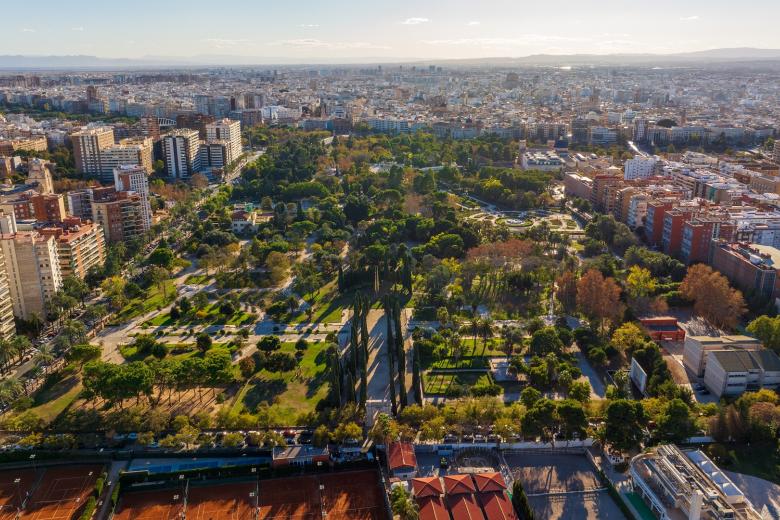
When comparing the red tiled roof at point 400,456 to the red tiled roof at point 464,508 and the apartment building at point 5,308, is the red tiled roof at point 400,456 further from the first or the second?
the apartment building at point 5,308

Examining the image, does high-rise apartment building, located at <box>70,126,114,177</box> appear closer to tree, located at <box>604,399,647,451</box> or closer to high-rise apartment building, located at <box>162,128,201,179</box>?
high-rise apartment building, located at <box>162,128,201,179</box>

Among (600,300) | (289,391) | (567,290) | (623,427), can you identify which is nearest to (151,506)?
(289,391)

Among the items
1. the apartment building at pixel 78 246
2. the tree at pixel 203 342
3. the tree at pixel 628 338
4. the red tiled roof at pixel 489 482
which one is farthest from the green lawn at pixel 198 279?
the red tiled roof at pixel 489 482

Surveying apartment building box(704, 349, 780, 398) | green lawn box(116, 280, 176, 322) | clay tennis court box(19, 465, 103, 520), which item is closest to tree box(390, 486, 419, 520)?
clay tennis court box(19, 465, 103, 520)

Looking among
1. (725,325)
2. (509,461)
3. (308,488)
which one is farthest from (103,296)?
(725,325)

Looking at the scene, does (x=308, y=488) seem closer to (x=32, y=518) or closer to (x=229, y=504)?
(x=229, y=504)
